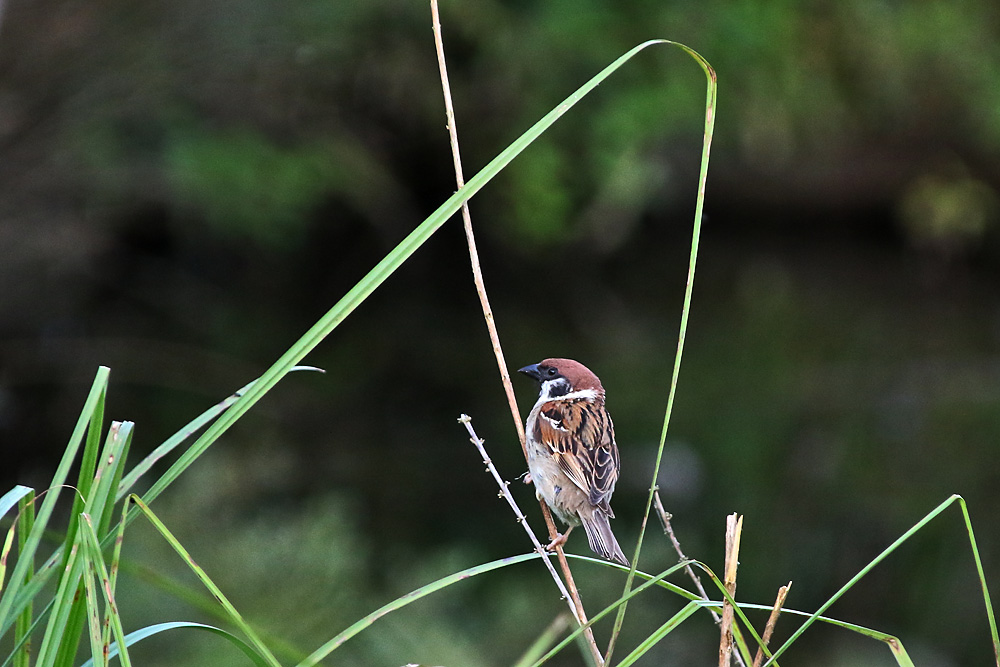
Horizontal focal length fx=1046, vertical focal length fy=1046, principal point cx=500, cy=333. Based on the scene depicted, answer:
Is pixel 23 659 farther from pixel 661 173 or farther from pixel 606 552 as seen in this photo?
pixel 661 173

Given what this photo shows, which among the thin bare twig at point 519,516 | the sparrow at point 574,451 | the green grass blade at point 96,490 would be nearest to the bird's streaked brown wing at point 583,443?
the sparrow at point 574,451

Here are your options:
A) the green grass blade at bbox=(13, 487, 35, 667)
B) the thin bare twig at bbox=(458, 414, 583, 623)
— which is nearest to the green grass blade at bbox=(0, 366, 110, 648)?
the green grass blade at bbox=(13, 487, 35, 667)

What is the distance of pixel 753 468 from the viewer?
22.2 feet

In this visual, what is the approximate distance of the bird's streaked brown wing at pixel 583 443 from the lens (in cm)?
272

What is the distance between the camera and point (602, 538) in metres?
2.61

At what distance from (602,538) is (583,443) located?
0.96ft

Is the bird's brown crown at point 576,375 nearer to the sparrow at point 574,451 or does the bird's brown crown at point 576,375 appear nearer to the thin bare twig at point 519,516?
the sparrow at point 574,451

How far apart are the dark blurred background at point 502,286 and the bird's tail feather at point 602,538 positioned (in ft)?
3.94

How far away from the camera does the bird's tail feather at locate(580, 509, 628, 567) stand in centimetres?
256

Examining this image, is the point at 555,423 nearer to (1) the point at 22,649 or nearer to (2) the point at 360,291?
(2) the point at 360,291

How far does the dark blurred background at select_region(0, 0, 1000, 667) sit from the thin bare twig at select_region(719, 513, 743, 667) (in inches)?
93.3

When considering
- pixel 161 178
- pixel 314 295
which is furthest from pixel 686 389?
pixel 161 178

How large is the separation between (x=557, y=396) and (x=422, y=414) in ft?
14.9

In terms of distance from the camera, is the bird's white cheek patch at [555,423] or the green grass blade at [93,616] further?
the bird's white cheek patch at [555,423]
